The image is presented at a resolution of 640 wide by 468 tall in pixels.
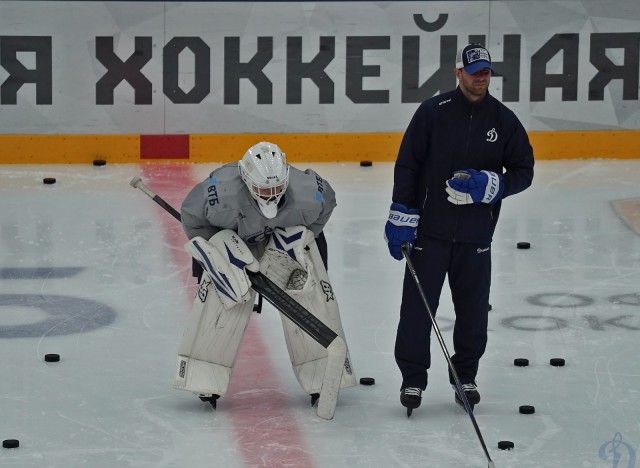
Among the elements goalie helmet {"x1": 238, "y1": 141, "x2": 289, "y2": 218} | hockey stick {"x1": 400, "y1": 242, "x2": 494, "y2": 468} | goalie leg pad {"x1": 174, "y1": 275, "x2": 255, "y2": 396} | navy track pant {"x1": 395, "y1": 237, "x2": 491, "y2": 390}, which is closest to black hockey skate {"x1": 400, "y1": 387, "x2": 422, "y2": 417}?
navy track pant {"x1": 395, "y1": 237, "x2": 491, "y2": 390}

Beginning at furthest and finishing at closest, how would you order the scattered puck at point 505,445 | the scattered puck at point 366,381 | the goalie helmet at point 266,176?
1. the scattered puck at point 366,381
2. the goalie helmet at point 266,176
3. the scattered puck at point 505,445

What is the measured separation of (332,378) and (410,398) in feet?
0.95

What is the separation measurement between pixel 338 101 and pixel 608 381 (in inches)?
183

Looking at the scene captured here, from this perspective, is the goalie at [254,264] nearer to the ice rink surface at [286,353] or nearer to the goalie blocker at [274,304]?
the goalie blocker at [274,304]

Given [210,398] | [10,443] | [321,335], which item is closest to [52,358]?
[210,398]

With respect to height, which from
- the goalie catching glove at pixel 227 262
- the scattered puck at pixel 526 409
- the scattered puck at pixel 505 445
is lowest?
the scattered puck at pixel 505 445

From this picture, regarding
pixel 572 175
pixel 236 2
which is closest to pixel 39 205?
pixel 236 2

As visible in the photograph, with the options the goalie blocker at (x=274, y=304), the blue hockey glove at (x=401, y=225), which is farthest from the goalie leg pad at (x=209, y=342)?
the blue hockey glove at (x=401, y=225)

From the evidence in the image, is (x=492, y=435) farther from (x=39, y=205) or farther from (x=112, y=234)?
(x=39, y=205)

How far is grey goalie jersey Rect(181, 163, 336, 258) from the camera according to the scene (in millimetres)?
5090

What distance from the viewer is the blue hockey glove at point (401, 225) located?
509 cm

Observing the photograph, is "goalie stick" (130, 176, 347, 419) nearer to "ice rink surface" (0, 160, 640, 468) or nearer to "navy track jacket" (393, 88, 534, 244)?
"ice rink surface" (0, 160, 640, 468)

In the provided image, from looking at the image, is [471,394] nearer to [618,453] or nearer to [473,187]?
[618,453]

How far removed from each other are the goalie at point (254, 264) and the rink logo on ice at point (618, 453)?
89 centimetres
